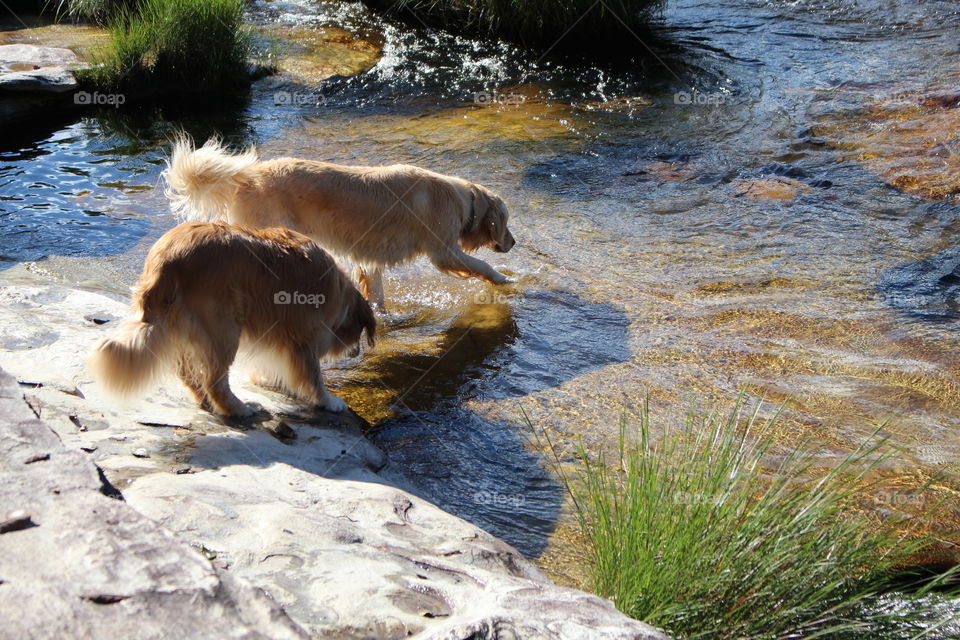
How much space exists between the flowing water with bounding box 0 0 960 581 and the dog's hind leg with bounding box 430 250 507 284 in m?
0.17

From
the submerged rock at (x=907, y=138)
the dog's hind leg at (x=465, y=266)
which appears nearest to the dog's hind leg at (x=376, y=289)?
the dog's hind leg at (x=465, y=266)

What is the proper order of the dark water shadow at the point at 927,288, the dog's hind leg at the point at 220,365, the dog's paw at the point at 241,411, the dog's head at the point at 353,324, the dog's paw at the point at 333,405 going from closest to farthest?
the dog's hind leg at the point at 220,365 → the dog's paw at the point at 241,411 → the dog's paw at the point at 333,405 → the dog's head at the point at 353,324 → the dark water shadow at the point at 927,288

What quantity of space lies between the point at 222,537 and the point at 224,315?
1.47 m

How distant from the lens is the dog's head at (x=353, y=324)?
468 centimetres

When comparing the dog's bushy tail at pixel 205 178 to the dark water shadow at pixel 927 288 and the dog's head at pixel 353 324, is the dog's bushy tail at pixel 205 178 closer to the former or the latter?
the dog's head at pixel 353 324

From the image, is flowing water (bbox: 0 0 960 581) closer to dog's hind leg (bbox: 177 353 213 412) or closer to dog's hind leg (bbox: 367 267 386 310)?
dog's hind leg (bbox: 367 267 386 310)

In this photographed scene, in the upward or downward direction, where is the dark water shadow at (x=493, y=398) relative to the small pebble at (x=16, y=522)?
downward

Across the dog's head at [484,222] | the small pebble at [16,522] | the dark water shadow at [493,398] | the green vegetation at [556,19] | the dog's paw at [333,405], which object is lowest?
the dark water shadow at [493,398]

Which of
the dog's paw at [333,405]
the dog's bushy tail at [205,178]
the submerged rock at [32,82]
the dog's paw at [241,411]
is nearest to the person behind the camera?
the dog's paw at [241,411]

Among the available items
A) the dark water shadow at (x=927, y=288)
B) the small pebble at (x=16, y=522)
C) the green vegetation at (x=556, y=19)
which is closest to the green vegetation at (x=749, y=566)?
the small pebble at (x=16, y=522)

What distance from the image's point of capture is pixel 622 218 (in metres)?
7.57

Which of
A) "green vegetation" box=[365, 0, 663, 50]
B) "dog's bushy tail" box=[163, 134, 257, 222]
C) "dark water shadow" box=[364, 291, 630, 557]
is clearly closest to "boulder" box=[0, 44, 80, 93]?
"green vegetation" box=[365, 0, 663, 50]

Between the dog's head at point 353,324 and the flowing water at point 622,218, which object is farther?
the flowing water at point 622,218

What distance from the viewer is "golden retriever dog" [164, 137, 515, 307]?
18.7 feet
